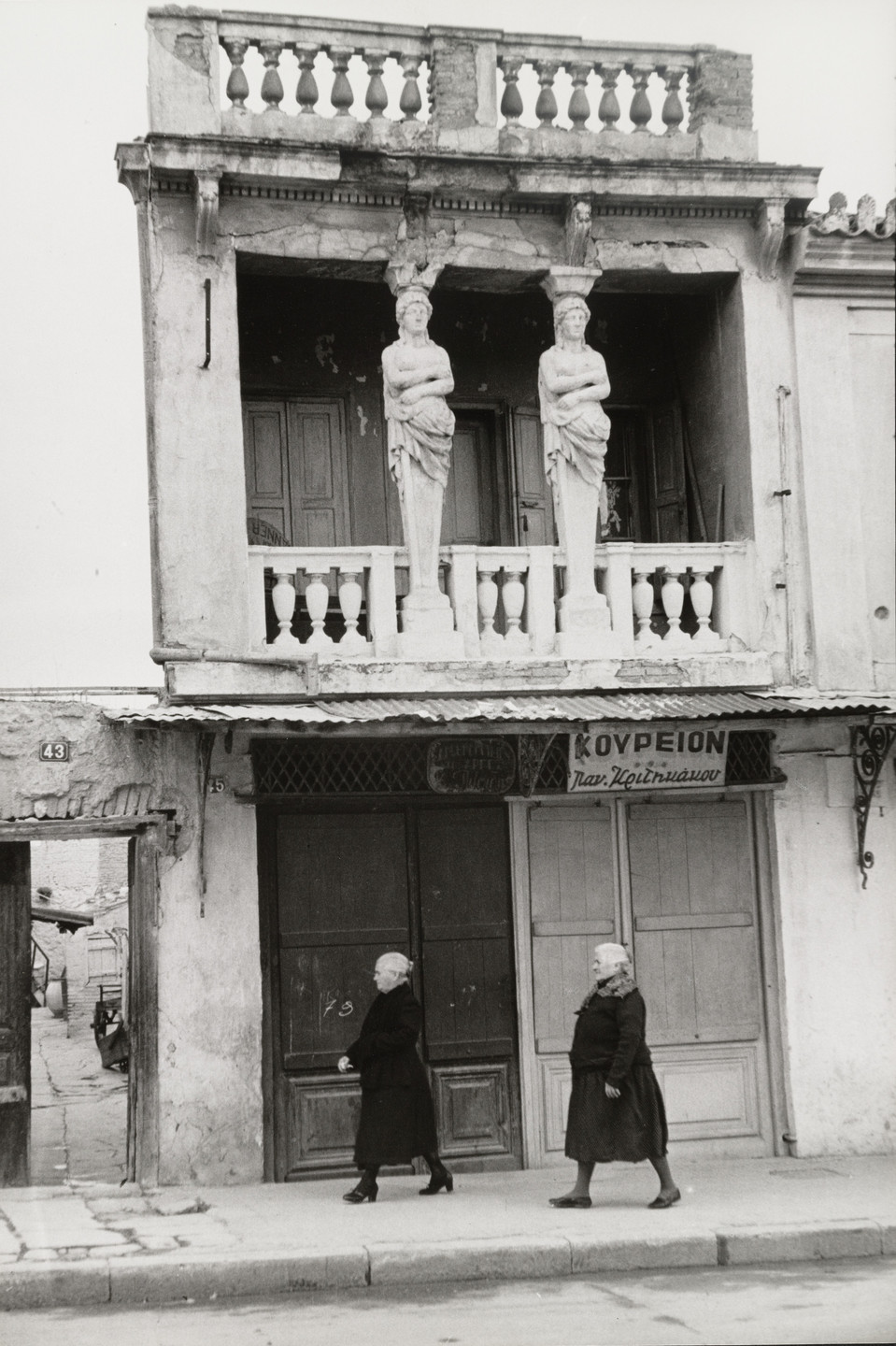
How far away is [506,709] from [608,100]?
4708mm

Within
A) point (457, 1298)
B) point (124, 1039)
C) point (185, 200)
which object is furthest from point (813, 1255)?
point (124, 1039)

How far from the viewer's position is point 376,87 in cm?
1138

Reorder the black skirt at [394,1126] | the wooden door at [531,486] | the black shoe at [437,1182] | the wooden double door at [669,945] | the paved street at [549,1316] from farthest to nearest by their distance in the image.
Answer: the wooden door at [531,486]
the wooden double door at [669,945]
the black shoe at [437,1182]
the black skirt at [394,1126]
the paved street at [549,1316]

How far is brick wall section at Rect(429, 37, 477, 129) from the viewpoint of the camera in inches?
450

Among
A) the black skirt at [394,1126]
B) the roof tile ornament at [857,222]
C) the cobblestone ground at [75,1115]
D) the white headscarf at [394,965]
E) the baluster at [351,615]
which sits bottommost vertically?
the cobblestone ground at [75,1115]

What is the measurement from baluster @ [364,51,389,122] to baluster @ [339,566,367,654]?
3.30 meters

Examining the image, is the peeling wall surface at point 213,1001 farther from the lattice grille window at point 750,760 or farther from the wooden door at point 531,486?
the lattice grille window at point 750,760

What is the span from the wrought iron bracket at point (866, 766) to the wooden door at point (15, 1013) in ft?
18.9

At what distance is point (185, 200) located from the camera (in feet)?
35.9

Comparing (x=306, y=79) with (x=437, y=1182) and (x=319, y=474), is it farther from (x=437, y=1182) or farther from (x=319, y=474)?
(x=437, y=1182)

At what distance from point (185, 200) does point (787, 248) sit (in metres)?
4.31

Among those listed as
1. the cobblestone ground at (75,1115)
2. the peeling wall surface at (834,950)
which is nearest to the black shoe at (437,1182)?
the cobblestone ground at (75,1115)

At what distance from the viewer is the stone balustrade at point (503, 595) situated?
10.9 m

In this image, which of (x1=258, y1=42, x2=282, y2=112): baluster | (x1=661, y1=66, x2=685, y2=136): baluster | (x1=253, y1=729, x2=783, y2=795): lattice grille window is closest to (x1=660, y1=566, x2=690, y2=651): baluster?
(x1=253, y1=729, x2=783, y2=795): lattice grille window
